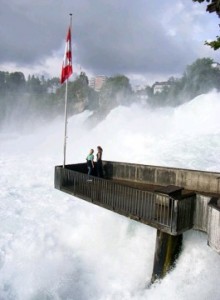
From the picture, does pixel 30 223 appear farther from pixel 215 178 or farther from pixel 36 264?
pixel 215 178

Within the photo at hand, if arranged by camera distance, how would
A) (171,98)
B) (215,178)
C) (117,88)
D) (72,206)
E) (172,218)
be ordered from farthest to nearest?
(117,88) < (171,98) < (72,206) < (215,178) < (172,218)

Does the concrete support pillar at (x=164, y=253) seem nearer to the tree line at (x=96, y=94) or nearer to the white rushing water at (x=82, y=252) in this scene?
the white rushing water at (x=82, y=252)

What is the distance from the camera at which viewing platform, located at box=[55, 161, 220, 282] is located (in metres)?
9.55

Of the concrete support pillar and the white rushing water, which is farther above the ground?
the concrete support pillar

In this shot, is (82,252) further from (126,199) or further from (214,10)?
(214,10)

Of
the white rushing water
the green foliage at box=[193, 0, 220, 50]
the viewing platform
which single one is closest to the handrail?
the viewing platform

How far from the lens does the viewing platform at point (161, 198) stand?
9.55 meters

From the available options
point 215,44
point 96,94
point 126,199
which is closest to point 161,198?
point 126,199

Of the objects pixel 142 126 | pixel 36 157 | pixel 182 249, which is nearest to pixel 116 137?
pixel 142 126

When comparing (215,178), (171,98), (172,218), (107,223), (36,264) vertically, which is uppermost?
(171,98)

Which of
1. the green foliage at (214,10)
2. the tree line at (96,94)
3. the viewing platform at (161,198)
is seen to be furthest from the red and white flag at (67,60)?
the tree line at (96,94)

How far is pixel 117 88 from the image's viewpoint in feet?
367

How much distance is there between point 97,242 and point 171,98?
94.2 meters

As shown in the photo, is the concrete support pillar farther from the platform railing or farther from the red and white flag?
the red and white flag
